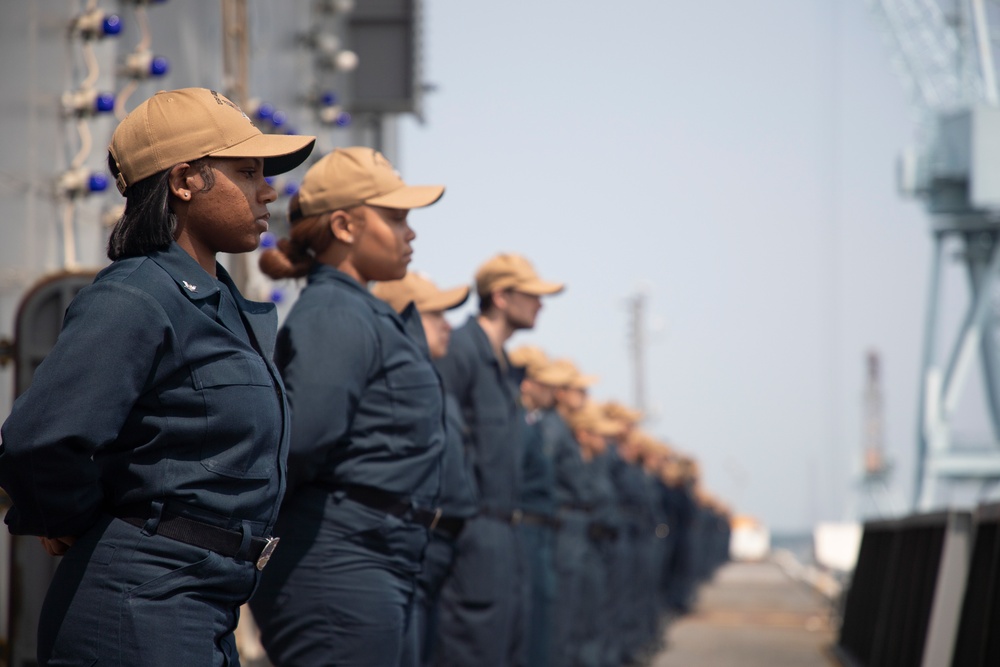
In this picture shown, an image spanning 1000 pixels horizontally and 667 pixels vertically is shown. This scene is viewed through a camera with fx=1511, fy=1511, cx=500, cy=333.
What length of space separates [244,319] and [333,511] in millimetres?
994

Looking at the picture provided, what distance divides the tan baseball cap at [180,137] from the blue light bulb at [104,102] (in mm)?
4373

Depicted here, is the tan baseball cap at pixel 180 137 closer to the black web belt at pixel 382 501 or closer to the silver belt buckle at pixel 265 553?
the silver belt buckle at pixel 265 553

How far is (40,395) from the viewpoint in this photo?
8.60ft

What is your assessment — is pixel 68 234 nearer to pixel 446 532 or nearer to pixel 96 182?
pixel 96 182

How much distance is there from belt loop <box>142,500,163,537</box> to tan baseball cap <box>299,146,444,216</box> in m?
1.77

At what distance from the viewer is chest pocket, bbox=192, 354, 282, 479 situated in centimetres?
280

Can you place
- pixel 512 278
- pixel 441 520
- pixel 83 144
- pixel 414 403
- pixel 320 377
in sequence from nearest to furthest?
1. pixel 320 377
2. pixel 414 403
3. pixel 441 520
4. pixel 512 278
5. pixel 83 144

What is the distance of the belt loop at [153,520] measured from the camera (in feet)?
8.87

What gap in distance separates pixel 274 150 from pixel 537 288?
3820 mm

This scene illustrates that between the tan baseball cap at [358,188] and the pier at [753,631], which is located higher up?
the tan baseball cap at [358,188]

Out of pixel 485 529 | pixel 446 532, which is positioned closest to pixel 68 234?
pixel 485 529

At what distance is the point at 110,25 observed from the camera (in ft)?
24.5

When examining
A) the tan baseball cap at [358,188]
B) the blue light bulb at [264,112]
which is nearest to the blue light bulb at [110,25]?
the blue light bulb at [264,112]

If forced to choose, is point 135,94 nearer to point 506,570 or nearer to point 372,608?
point 506,570
